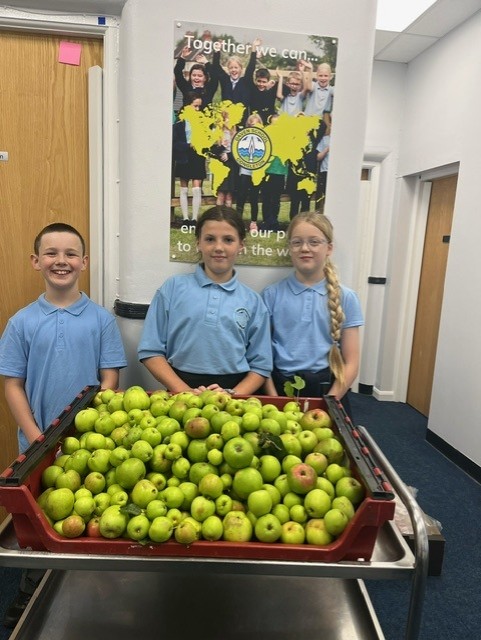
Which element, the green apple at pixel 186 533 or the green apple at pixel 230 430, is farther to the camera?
the green apple at pixel 230 430

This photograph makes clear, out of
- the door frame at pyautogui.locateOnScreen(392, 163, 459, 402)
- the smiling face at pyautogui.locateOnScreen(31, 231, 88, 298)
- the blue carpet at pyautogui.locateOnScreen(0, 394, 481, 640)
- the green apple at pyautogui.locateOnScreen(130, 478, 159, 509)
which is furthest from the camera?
the door frame at pyautogui.locateOnScreen(392, 163, 459, 402)

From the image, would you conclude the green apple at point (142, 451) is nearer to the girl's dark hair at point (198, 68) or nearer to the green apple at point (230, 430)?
the green apple at point (230, 430)

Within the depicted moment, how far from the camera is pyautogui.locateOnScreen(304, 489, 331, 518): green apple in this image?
105 centimetres

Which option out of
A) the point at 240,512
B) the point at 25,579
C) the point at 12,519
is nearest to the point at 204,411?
the point at 240,512

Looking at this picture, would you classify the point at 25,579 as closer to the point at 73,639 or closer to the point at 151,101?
the point at 73,639

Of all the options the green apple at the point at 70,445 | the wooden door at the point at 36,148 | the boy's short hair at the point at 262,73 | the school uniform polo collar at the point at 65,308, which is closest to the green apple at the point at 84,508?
the green apple at the point at 70,445

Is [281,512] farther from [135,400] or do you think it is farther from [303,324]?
[303,324]

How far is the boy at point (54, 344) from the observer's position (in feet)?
5.96

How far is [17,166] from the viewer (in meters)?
2.16

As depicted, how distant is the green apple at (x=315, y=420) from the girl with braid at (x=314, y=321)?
570 millimetres

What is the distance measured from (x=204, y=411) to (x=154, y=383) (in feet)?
3.12

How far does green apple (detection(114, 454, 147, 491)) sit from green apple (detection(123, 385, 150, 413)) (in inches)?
10.7

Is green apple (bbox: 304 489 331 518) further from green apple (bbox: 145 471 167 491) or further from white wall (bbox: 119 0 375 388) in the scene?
white wall (bbox: 119 0 375 388)

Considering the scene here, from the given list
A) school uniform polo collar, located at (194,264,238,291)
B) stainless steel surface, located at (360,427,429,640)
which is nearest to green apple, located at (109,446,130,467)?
stainless steel surface, located at (360,427,429,640)
